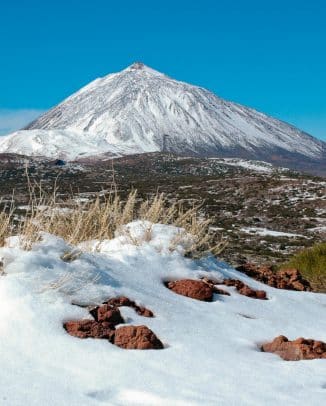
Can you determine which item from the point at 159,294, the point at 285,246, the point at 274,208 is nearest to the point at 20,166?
the point at 274,208

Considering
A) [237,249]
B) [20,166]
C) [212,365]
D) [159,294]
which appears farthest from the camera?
[20,166]

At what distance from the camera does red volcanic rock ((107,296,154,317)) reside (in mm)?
3598

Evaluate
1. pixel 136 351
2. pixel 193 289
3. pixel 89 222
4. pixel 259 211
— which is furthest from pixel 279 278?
pixel 259 211

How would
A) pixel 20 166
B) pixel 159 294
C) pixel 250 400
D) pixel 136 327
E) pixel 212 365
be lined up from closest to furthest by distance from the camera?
pixel 250 400 → pixel 212 365 → pixel 136 327 → pixel 159 294 → pixel 20 166

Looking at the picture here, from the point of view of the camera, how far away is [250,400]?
2.51 meters

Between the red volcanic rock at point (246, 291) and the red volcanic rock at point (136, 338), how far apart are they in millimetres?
1657

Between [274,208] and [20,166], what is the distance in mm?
41745

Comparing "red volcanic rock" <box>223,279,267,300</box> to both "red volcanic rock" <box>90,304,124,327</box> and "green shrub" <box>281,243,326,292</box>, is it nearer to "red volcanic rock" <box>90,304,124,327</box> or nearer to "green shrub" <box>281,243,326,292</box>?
"red volcanic rock" <box>90,304,124,327</box>

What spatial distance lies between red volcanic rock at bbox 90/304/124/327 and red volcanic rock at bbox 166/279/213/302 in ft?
A: 2.81

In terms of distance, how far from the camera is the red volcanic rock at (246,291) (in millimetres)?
4695

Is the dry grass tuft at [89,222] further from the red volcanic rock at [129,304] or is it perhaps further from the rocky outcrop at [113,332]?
the rocky outcrop at [113,332]

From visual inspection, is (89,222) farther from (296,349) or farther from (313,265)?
(313,265)

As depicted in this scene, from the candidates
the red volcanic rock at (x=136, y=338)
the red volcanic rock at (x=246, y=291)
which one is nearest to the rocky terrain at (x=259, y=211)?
the red volcanic rock at (x=246, y=291)

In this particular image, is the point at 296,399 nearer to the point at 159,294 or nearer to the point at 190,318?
the point at 190,318
